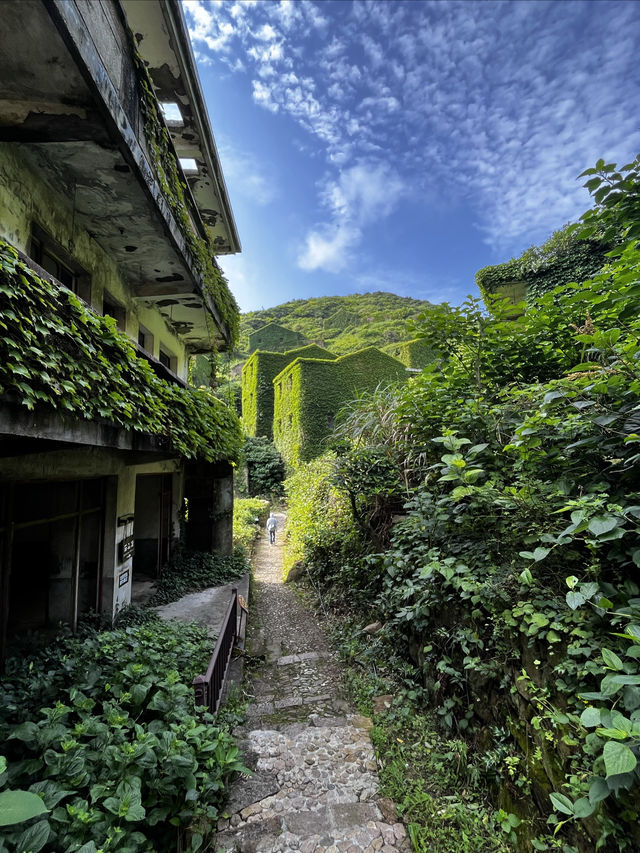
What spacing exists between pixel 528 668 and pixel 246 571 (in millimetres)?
7550

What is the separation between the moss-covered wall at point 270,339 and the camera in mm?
39750

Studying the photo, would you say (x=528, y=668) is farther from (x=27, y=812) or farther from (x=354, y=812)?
(x=27, y=812)

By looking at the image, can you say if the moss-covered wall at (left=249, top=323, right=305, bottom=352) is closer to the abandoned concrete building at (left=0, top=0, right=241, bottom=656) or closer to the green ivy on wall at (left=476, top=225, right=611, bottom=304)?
the green ivy on wall at (left=476, top=225, right=611, bottom=304)

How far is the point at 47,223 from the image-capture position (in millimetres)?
3938

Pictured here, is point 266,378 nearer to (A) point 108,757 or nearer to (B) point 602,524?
(A) point 108,757

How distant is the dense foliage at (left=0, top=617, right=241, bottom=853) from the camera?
2.04 metres

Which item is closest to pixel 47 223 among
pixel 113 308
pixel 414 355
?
pixel 113 308

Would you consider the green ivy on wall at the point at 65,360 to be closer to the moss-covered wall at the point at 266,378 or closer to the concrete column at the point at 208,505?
the concrete column at the point at 208,505

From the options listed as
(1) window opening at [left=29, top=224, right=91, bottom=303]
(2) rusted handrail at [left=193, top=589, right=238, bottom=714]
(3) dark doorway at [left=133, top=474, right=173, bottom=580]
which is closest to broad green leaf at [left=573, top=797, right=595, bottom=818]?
(2) rusted handrail at [left=193, top=589, right=238, bottom=714]

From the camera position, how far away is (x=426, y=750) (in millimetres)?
3184

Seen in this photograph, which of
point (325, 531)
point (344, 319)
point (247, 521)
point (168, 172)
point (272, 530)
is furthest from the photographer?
point (344, 319)

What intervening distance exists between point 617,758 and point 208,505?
364 inches

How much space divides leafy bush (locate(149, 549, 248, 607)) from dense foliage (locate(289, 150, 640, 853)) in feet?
14.8

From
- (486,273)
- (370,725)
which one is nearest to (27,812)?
(370,725)
